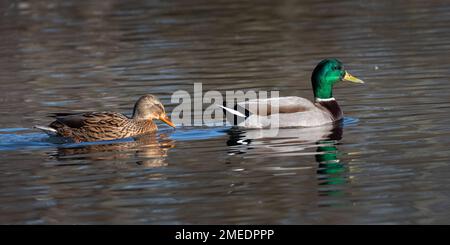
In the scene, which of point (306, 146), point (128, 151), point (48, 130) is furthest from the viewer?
point (48, 130)

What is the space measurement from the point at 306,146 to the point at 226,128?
1820mm

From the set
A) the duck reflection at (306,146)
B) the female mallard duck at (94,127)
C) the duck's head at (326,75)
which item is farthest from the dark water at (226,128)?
the duck's head at (326,75)

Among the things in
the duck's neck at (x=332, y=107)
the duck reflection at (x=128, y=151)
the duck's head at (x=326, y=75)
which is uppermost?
the duck's head at (x=326, y=75)

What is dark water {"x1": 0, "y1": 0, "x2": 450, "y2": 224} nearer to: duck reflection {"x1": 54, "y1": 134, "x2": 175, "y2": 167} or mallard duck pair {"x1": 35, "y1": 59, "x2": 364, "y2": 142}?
duck reflection {"x1": 54, "y1": 134, "x2": 175, "y2": 167}

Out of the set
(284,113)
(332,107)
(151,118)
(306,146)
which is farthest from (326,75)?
(306,146)

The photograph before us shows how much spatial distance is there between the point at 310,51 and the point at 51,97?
18.2 feet

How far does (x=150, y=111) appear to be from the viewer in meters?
14.1

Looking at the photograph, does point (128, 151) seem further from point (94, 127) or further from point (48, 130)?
point (48, 130)

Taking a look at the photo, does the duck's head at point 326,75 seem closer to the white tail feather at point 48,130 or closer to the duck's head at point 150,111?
the duck's head at point 150,111

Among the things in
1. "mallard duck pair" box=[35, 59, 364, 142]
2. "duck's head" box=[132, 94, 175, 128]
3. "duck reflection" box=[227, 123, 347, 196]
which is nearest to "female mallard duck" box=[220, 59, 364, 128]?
"mallard duck pair" box=[35, 59, 364, 142]

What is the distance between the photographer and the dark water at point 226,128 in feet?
Answer: 32.2

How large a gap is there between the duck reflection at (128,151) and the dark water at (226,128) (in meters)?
0.03
